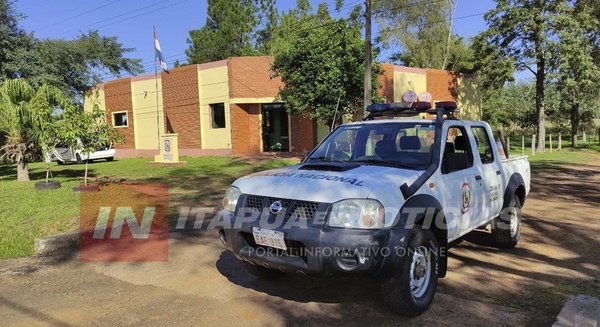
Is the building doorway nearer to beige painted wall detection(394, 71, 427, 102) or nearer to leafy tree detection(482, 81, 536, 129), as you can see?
beige painted wall detection(394, 71, 427, 102)

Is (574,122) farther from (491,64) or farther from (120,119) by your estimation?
(120,119)

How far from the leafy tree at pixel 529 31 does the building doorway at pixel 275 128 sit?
1339 centimetres

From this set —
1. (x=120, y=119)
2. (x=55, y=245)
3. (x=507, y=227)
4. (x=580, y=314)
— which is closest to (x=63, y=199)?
(x=55, y=245)

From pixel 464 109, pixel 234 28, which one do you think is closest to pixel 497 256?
pixel 464 109

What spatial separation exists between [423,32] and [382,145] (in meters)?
34.9

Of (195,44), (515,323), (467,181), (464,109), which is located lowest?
(515,323)

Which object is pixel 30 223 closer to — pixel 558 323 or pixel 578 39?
pixel 558 323

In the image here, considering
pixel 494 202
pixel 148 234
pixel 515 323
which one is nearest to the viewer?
pixel 515 323

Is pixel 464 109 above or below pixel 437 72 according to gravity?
below

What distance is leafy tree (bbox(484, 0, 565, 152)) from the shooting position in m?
24.5

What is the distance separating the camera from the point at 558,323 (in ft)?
10.7

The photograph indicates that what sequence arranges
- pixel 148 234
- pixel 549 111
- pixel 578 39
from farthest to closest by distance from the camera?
pixel 549 111 < pixel 578 39 < pixel 148 234

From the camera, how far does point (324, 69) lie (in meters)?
17.7

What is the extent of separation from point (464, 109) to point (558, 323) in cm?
2895
